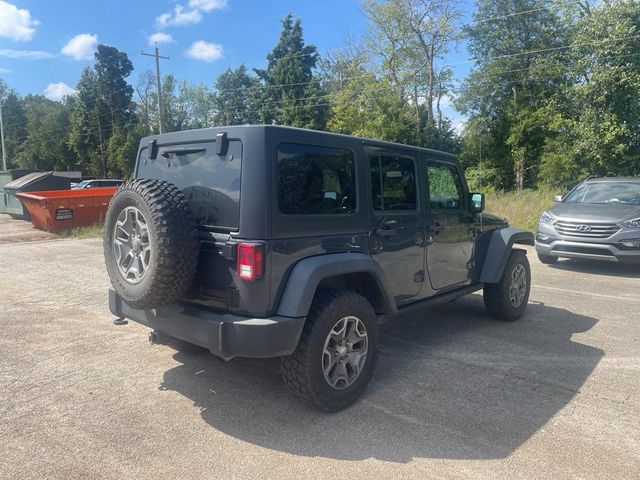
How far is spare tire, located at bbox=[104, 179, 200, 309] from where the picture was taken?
315cm

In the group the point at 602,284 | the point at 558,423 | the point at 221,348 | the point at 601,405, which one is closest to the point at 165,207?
the point at 221,348

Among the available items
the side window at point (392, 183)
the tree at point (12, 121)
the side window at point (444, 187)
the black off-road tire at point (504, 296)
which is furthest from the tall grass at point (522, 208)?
the tree at point (12, 121)

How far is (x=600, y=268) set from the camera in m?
9.53

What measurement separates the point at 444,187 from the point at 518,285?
174cm

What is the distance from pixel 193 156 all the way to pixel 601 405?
3516 mm

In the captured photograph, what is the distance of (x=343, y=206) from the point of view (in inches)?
148

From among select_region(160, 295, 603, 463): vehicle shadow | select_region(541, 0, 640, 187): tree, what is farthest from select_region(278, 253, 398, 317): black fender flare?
select_region(541, 0, 640, 187): tree

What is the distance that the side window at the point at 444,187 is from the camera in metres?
4.77

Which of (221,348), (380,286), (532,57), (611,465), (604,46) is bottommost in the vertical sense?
(611,465)

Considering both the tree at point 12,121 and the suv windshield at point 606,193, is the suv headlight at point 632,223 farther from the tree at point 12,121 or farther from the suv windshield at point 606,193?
the tree at point 12,121

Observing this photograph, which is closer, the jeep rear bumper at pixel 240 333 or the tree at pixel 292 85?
the jeep rear bumper at pixel 240 333

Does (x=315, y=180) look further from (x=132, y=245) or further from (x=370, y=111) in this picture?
(x=370, y=111)

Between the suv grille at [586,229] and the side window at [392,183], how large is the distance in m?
5.62

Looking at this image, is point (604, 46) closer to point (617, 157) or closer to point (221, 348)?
point (617, 157)
